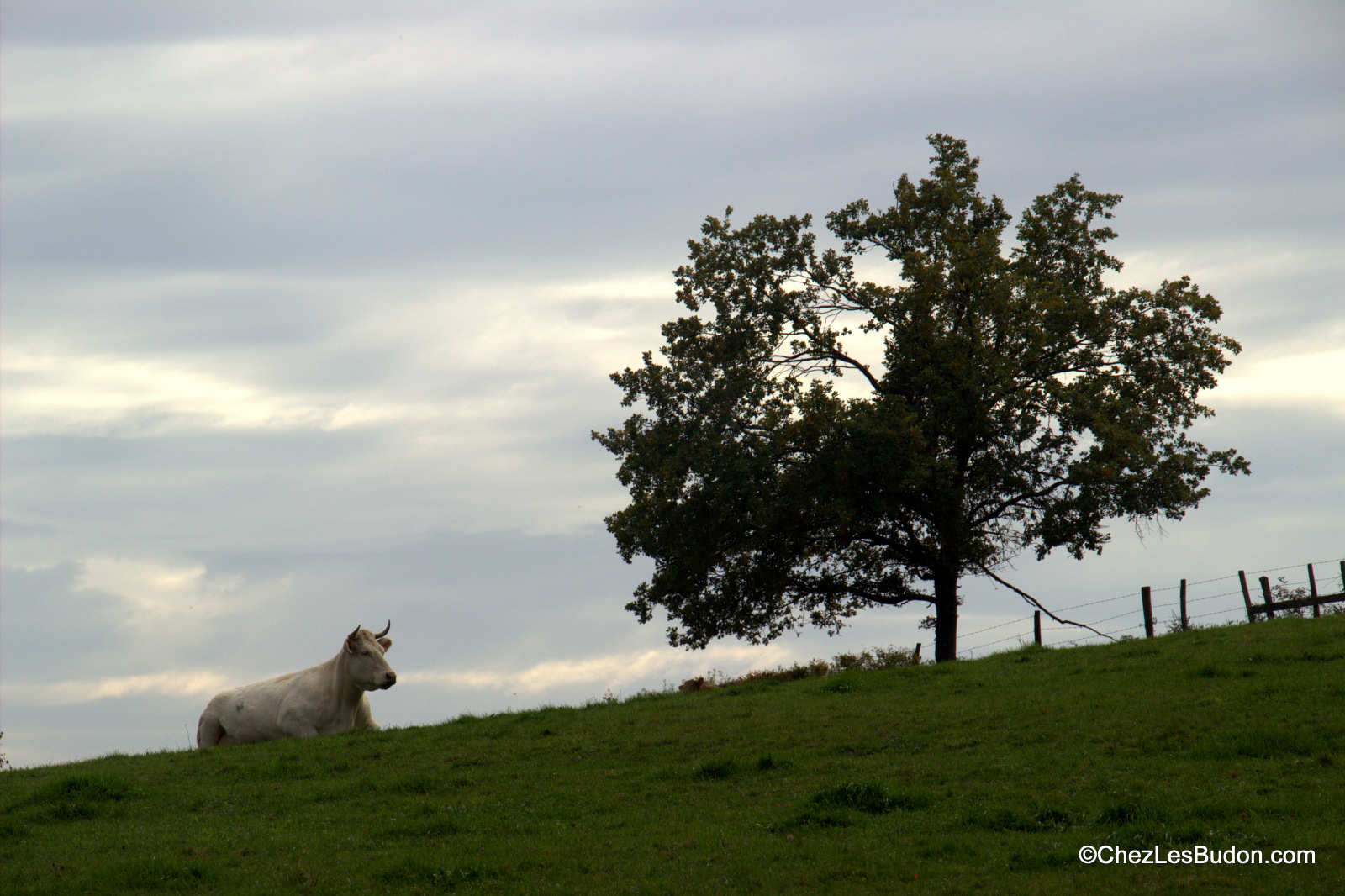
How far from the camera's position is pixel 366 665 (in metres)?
21.4

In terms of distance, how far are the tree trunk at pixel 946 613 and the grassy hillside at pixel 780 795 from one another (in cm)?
1008

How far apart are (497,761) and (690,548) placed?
13486 millimetres

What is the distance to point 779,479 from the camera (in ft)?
91.2

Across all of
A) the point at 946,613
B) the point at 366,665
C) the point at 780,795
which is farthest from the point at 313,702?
the point at 946,613

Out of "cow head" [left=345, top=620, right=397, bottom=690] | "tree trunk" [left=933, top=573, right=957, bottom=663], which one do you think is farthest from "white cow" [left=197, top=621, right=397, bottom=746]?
"tree trunk" [left=933, top=573, right=957, bottom=663]

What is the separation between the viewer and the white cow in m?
21.4

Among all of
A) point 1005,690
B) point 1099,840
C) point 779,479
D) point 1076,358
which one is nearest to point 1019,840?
point 1099,840

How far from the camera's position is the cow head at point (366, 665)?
2138cm

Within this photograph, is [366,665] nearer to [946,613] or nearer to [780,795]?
[780,795]

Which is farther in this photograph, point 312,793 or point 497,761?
point 497,761

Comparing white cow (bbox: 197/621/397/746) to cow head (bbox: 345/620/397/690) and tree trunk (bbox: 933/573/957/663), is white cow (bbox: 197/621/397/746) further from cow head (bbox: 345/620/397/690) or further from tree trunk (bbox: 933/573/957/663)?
tree trunk (bbox: 933/573/957/663)

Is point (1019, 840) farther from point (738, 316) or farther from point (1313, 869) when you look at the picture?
point (738, 316)

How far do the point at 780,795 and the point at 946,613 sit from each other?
17.9m

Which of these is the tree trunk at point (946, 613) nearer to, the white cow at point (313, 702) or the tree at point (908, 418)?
the tree at point (908, 418)
